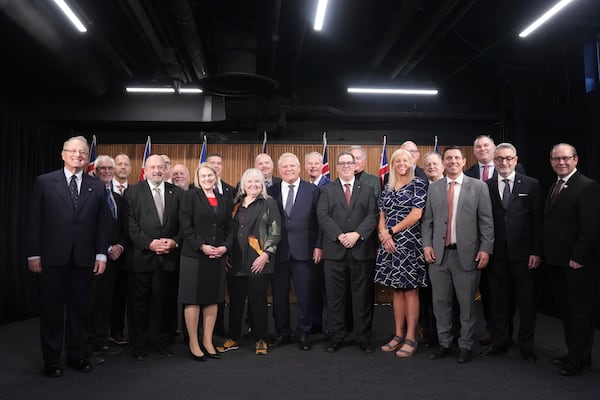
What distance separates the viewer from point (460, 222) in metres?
3.40

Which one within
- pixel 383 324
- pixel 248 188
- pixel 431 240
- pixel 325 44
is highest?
pixel 325 44

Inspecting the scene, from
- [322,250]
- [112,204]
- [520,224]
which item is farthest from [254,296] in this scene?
[520,224]

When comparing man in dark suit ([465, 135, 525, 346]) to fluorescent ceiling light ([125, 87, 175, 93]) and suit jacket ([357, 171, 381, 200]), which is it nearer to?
suit jacket ([357, 171, 381, 200])

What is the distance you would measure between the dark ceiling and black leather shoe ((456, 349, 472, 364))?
3.38 metres

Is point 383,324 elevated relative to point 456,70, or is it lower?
lower

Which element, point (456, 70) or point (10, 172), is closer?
point (10, 172)

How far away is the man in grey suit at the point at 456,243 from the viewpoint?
338cm

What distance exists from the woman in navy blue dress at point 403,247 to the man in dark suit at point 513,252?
23.8 inches

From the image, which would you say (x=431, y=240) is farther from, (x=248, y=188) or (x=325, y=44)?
(x=325, y=44)

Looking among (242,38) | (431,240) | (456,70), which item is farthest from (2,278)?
(456,70)

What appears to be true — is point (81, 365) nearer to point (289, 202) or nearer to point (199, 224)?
point (199, 224)

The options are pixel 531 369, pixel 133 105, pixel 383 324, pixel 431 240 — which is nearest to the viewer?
pixel 531 369

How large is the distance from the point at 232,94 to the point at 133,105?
6.06 ft

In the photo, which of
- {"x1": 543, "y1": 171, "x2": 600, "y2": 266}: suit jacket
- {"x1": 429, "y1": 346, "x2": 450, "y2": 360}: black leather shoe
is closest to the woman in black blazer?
{"x1": 429, "y1": 346, "x2": 450, "y2": 360}: black leather shoe
